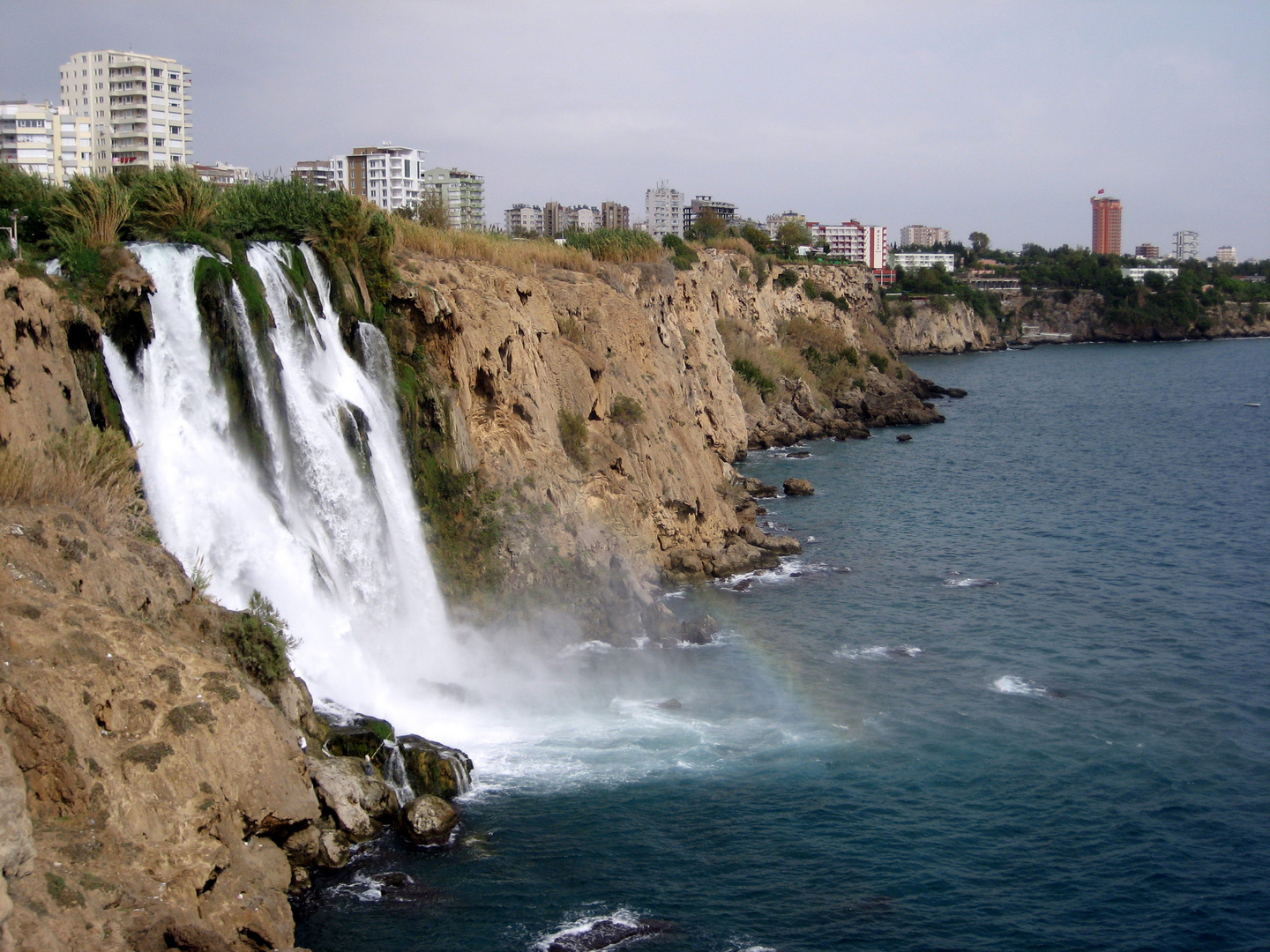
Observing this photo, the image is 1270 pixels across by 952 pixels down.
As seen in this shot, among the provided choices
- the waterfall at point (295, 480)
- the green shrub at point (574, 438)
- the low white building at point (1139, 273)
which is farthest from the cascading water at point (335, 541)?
the low white building at point (1139, 273)

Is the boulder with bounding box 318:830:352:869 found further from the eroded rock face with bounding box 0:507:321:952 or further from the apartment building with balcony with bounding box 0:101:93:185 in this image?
the apartment building with balcony with bounding box 0:101:93:185

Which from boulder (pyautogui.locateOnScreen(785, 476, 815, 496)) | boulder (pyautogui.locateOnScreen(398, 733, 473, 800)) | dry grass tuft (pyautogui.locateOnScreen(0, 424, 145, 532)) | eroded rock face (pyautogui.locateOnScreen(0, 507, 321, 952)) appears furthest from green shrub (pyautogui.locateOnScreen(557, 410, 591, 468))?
eroded rock face (pyautogui.locateOnScreen(0, 507, 321, 952))

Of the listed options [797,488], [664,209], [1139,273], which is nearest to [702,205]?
[664,209]

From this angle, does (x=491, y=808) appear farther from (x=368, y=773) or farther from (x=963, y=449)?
(x=963, y=449)

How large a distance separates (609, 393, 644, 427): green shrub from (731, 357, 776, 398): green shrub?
2714 centimetres

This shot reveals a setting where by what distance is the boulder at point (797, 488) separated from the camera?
153ft

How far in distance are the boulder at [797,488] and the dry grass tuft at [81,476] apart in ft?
106

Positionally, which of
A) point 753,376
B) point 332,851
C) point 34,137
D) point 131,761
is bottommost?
point 332,851

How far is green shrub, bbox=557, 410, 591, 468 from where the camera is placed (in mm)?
33031

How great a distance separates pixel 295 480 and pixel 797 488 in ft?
93.1

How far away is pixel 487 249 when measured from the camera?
34719 millimetres

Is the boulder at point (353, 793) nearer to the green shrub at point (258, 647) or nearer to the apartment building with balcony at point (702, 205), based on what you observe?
the green shrub at point (258, 647)

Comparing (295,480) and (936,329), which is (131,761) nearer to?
(295,480)

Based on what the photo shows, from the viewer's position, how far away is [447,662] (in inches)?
960
